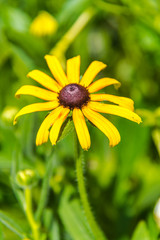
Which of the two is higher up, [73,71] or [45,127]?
[73,71]

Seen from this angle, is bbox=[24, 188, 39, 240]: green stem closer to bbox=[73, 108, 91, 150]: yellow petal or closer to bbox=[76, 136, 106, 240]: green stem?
bbox=[76, 136, 106, 240]: green stem

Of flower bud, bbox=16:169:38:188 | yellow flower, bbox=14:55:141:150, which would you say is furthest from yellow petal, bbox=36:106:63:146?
flower bud, bbox=16:169:38:188

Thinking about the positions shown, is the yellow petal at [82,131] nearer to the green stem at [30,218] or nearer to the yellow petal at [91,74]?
→ the yellow petal at [91,74]

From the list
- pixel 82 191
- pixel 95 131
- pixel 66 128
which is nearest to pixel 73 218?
pixel 82 191

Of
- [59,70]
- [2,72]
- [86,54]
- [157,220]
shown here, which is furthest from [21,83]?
[157,220]

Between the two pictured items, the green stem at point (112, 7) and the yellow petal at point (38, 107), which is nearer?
the yellow petal at point (38, 107)

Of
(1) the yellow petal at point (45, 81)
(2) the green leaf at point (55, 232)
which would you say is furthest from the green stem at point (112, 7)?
(2) the green leaf at point (55, 232)

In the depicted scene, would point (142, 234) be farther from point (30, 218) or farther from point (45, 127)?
point (45, 127)

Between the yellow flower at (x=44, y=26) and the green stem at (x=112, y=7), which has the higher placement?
the yellow flower at (x=44, y=26)
